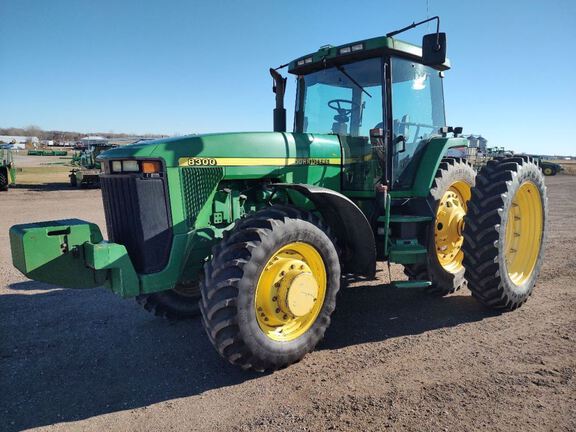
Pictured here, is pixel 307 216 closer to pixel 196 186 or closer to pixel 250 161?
pixel 250 161

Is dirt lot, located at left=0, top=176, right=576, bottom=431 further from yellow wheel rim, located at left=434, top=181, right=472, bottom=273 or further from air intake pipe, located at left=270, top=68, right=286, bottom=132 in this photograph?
air intake pipe, located at left=270, top=68, right=286, bottom=132

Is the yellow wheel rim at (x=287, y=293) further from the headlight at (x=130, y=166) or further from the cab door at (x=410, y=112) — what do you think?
the cab door at (x=410, y=112)

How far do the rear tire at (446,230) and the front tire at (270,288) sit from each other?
1.63m

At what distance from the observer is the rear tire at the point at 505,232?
13.9 ft

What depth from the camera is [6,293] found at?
5.41 meters

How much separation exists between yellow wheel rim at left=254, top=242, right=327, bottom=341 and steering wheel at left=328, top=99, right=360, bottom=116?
182cm

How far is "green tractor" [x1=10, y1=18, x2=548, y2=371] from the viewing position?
3.17 m

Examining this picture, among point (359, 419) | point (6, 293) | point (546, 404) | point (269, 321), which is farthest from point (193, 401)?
point (6, 293)

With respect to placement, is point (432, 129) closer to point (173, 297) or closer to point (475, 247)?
point (475, 247)

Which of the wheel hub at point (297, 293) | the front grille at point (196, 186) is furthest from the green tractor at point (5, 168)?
Answer: the wheel hub at point (297, 293)

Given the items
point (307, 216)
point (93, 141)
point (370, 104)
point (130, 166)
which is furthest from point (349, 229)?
point (93, 141)

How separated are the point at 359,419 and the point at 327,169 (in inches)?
95.7

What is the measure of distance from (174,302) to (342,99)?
9.04ft

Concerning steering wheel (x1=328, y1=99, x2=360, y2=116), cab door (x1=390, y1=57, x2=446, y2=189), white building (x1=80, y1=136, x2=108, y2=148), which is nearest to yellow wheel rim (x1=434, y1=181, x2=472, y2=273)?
cab door (x1=390, y1=57, x2=446, y2=189)
